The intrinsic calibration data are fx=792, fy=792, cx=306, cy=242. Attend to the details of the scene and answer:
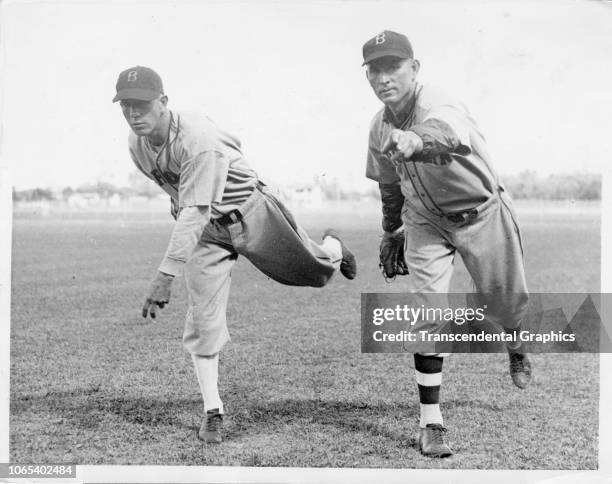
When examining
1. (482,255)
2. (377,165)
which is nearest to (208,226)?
(377,165)

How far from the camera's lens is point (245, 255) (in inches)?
149

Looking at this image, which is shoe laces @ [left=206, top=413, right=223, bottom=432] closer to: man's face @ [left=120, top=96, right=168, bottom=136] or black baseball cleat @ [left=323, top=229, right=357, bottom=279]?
black baseball cleat @ [left=323, top=229, right=357, bottom=279]

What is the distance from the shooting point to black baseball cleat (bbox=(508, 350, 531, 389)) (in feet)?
12.2

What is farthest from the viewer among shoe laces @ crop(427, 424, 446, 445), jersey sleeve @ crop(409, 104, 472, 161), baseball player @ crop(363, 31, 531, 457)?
shoe laces @ crop(427, 424, 446, 445)

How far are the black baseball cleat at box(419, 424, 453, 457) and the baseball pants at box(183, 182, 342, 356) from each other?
853 mm

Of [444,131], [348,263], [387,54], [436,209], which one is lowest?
[348,263]

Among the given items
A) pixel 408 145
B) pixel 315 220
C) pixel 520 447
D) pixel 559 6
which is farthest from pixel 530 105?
pixel 520 447

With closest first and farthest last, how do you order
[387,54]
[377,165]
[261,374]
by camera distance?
[387,54], [377,165], [261,374]

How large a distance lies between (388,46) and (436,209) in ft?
2.51

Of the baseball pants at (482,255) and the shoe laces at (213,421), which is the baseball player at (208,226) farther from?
the baseball pants at (482,255)

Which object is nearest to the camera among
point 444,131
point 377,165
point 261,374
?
point 444,131

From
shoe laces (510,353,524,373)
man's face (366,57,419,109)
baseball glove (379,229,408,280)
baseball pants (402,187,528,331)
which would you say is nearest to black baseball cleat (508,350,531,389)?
shoe laces (510,353,524,373)

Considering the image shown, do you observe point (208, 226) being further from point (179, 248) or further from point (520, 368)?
point (520, 368)

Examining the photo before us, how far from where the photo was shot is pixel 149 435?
3723 mm
